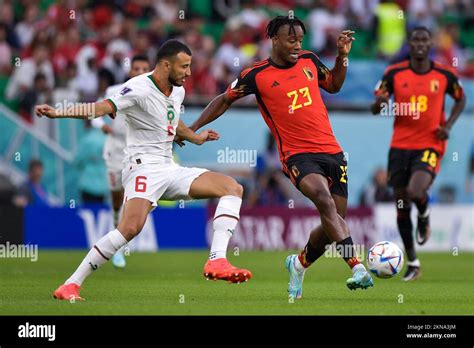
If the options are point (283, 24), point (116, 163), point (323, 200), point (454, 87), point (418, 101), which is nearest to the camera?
point (323, 200)

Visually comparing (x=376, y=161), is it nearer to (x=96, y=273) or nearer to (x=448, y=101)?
(x=448, y=101)

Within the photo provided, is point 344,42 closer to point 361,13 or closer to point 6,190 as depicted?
point 6,190

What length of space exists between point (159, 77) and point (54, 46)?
12.8 meters

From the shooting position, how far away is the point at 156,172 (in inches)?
→ 452

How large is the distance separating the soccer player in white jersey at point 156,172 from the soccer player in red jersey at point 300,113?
66 cm

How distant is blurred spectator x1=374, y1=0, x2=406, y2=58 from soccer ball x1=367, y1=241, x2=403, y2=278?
1550 centimetres

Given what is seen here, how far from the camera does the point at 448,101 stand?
2452 centimetres

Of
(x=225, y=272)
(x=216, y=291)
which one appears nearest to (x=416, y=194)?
(x=216, y=291)

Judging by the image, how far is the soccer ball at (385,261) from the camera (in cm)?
1192

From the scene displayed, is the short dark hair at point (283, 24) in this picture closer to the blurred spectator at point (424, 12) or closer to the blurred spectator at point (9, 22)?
the blurred spectator at point (9, 22)

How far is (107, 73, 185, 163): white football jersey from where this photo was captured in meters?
11.5

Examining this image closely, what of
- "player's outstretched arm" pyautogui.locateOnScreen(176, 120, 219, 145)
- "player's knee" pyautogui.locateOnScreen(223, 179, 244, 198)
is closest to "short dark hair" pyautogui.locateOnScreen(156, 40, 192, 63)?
"player's outstretched arm" pyautogui.locateOnScreen(176, 120, 219, 145)

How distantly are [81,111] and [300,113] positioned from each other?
2414 millimetres
